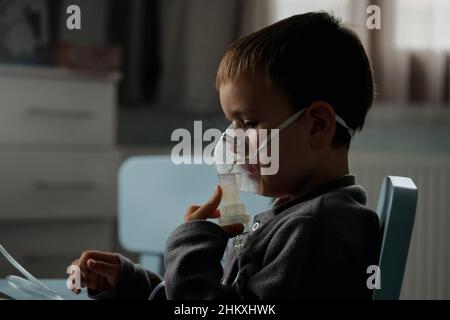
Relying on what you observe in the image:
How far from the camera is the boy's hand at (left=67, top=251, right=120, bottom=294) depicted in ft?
2.42

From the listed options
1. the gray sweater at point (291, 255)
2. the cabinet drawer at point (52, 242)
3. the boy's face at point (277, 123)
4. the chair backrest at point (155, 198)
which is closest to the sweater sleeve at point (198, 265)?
the gray sweater at point (291, 255)

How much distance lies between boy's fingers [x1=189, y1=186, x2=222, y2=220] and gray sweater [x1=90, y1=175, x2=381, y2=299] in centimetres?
2

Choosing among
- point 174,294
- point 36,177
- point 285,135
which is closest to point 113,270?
point 174,294

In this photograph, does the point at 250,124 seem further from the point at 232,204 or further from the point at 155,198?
the point at 155,198

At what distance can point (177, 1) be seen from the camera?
2.10 meters

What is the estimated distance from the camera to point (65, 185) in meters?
1.81

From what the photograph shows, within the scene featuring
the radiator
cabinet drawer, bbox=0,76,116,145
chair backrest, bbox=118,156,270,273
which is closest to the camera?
chair backrest, bbox=118,156,270,273

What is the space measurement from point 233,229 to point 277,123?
0.12 metres

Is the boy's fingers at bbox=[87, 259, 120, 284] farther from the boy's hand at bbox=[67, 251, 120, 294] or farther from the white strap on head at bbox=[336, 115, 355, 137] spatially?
the white strap on head at bbox=[336, 115, 355, 137]

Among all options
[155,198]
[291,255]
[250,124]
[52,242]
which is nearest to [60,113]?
[52,242]

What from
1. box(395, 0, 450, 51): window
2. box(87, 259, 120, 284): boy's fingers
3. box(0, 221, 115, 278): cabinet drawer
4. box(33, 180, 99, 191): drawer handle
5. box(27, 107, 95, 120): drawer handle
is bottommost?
box(0, 221, 115, 278): cabinet drawer

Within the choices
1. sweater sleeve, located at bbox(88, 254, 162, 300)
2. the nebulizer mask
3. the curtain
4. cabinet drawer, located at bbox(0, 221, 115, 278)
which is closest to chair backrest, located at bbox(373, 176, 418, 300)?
the nebulizer mask

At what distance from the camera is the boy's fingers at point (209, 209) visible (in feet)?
2.28
